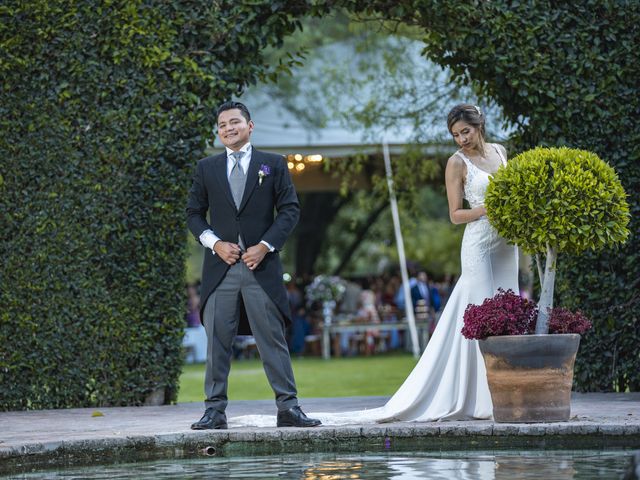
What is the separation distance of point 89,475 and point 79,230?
4274 millimetres

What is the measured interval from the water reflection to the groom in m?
0.79

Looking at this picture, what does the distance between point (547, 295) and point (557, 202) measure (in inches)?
31.7

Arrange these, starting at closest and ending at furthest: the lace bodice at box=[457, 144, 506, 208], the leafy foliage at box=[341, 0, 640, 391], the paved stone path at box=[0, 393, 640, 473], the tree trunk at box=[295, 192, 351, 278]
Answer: the paved stone path at box=[0, 393, 640, 473]
the lace bodice at box=[457, 144, 506, 208]
the leafy foliage at box=[341, 0, 640, 391]
the tree trunk at box=[295, 192, 351, 278]

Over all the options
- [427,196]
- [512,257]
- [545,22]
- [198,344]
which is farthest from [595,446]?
[427,196]

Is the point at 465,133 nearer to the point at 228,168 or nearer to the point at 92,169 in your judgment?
the point at 228,168

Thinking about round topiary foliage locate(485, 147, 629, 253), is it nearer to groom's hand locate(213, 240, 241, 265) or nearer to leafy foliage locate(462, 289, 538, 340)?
leafy foliage locate(462, 289, 538, 340)

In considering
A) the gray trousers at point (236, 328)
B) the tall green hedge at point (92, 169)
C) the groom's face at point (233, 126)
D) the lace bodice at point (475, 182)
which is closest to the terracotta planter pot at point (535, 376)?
the lace bodice at point (475, 182)

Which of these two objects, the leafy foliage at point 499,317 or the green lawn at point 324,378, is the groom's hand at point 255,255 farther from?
the green lawn at point 324,378

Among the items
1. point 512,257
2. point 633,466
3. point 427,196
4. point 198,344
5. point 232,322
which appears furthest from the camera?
point 427,196

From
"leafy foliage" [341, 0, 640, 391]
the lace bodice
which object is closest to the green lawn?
"leafy foliage" [341, 0, 640, 391]

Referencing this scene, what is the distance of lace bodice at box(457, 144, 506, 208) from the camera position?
27.7 feet

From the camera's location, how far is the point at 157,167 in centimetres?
1048

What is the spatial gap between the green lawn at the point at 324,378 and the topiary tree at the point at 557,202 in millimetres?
5823

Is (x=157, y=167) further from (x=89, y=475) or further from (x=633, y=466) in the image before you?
(x=633, y=466)
